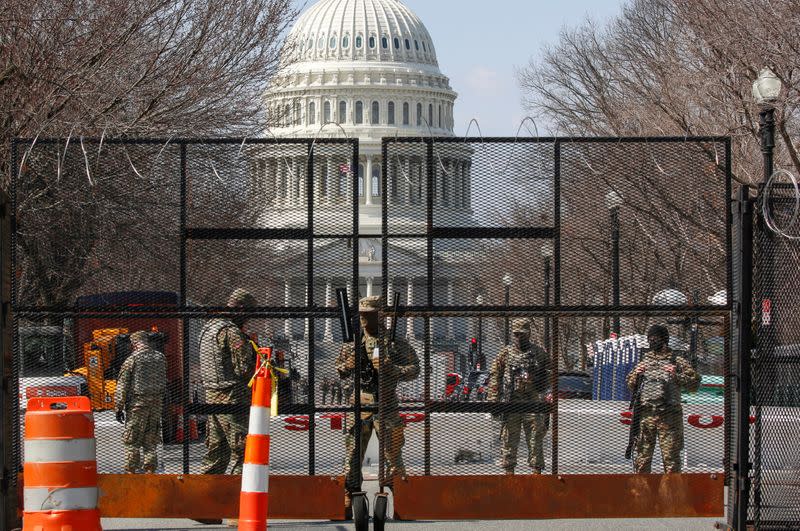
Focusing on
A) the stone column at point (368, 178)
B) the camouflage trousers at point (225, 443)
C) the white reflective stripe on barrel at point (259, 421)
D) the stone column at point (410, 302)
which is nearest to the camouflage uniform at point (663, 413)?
the stone column at point (410, 302)

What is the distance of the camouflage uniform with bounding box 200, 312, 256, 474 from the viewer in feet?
36.7

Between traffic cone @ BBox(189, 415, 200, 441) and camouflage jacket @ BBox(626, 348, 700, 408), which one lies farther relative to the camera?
traffic cone @ BBox(189, 415, 200, 441)

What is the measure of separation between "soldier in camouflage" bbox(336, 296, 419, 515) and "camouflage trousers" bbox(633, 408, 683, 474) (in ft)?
5.77

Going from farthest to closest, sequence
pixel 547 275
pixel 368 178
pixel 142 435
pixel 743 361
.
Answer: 1. pixel 368 178
2. pixel 142 435
3. pixel 547 275
4. pixel 743 361

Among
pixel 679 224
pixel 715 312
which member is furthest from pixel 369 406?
pixel 679 224

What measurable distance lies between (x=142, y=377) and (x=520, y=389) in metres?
3.28

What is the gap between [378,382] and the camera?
36.3 feet

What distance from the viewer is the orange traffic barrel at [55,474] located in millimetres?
9062

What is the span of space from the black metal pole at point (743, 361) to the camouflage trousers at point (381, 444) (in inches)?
89.9

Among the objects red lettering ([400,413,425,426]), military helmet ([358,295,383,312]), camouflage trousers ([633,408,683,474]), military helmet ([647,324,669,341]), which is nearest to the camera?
red lettering ([400,413,425,426])

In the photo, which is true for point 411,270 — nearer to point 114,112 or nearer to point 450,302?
point 450,302

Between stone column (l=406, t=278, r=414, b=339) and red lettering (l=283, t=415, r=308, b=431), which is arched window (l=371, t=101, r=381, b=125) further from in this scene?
red lettering (l=283, t=415, r=308, b=431)

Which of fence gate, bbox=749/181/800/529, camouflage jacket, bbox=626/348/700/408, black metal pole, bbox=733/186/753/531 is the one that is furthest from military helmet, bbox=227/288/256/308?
fence gate, bbox=749/181/800/529

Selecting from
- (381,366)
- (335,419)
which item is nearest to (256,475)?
(381,366)
